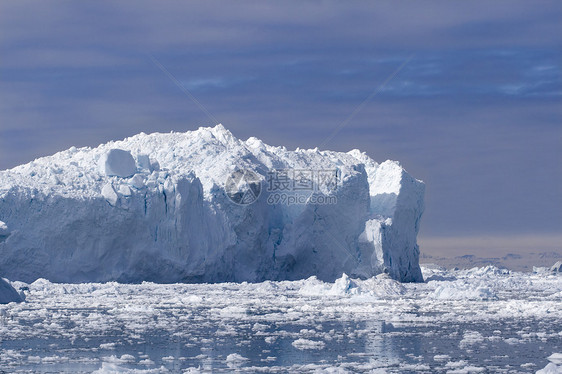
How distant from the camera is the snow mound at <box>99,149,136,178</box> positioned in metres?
28.6

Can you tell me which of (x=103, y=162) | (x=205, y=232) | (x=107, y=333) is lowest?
(x=107, y=333)

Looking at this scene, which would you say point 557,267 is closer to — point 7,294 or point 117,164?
point 117,164

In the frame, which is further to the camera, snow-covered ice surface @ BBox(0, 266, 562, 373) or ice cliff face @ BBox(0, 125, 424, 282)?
ice cliff face @ BBox(0, 125, 424, 282)

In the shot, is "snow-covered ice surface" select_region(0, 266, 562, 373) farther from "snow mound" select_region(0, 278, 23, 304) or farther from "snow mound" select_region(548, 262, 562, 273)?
"snow mound" select_region(548, 262, 562, 273)

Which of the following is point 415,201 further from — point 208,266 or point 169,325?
point 169,325

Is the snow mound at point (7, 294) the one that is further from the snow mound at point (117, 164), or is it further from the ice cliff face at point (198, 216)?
the snow mound at point (117, 164)

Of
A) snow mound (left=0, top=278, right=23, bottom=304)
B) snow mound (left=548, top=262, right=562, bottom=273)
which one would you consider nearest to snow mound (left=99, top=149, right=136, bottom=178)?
snow mound (left=0, top=278, right=23, bottom=304)

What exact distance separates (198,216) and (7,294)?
13.0 metres

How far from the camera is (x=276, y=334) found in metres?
12.2

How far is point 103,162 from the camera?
28.7m

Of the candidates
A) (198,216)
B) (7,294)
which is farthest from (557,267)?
(7,294)

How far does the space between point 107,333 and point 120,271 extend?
1537 centimetres

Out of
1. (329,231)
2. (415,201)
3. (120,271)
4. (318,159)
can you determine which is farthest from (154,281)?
(415,201)

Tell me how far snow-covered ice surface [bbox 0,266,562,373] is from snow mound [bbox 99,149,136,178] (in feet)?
27.8
